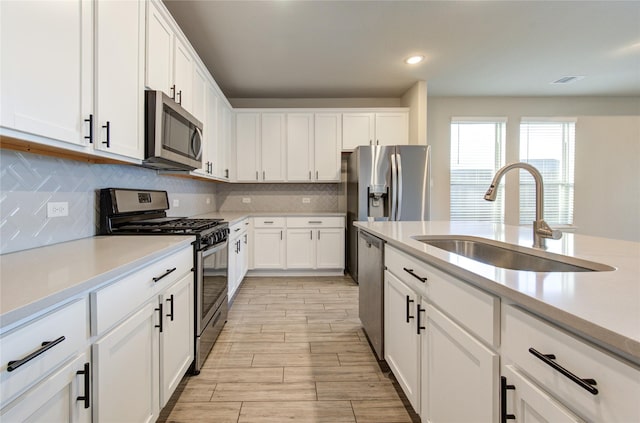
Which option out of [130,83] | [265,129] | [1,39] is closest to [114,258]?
[1,39]

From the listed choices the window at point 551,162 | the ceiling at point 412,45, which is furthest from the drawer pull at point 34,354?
the window at point 551,162

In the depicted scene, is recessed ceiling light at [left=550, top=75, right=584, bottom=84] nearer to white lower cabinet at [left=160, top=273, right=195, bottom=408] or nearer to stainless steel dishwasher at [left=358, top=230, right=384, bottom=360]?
stainless steel dishwasher at [left=358, top=230, right=384, bottom=360]

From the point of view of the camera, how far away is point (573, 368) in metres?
0.57

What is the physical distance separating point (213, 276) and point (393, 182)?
2446 millimetres

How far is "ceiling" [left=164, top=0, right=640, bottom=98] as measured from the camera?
2.57 m

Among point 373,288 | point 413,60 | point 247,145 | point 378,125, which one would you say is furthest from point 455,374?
point 247,145

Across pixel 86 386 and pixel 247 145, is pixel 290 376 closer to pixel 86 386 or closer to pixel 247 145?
pixel 86 386

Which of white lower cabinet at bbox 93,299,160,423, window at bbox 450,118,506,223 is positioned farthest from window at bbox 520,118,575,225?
white lower cabinet at bbox 93,299,160,423

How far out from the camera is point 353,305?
3.07 metres

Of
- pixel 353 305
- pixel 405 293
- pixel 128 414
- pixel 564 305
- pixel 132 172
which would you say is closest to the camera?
pixel 564 305

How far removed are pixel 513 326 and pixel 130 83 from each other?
2.09 meters

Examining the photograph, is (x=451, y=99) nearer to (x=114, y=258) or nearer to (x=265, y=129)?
(x=265, y=129)

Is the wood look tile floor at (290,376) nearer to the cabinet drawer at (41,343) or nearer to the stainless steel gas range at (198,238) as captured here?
the stainless steel gas range at (198,238)

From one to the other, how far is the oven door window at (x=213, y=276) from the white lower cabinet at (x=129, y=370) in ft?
1.97
